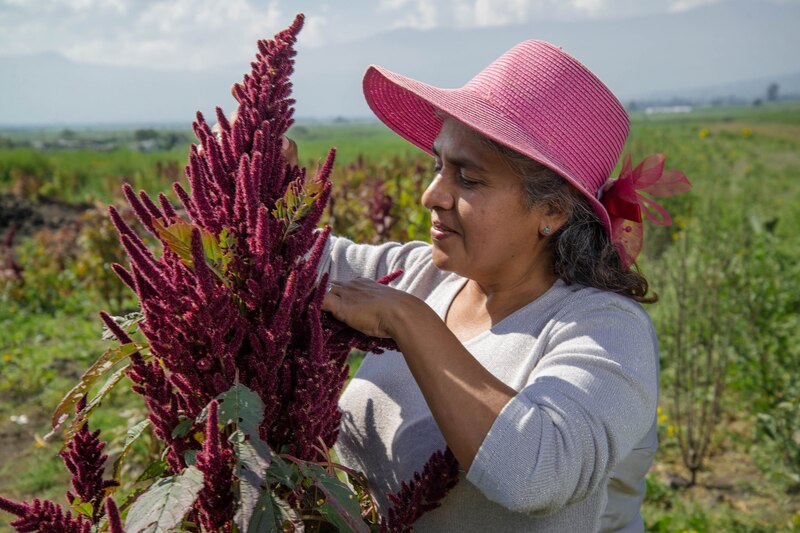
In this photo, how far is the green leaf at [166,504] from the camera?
872 millimetres

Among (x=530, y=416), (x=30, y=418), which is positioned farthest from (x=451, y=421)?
(x=30, y=418)

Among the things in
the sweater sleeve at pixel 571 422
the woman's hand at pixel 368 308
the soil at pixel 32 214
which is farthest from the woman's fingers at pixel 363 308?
the soil at pixel 32 214

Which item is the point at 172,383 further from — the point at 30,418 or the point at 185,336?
the point at 30,418

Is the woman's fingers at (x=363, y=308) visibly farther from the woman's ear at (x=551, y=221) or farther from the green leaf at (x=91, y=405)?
the woman's ear at (x=551, y=221)

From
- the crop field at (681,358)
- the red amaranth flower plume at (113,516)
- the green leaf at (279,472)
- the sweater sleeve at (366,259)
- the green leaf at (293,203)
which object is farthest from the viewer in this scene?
the crop field at (681,358)

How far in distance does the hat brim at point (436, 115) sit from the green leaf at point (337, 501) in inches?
33.7

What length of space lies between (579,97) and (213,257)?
1.11m

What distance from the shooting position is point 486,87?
1809 mm

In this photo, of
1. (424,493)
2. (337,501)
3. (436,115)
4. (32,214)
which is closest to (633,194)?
(436,115)

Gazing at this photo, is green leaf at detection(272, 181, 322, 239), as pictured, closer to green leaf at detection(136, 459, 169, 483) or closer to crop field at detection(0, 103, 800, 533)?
green leaf at detection(136, 459, 169, 483)

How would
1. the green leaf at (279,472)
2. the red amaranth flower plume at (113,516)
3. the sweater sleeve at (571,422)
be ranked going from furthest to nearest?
the sweater sleeve at (571,422), the green leaf at (279,472), the red amaranth flower plume at (113,516)

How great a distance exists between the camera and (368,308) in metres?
1.38

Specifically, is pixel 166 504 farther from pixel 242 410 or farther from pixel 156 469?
pixel 156 469

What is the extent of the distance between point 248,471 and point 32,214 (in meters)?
13.7
